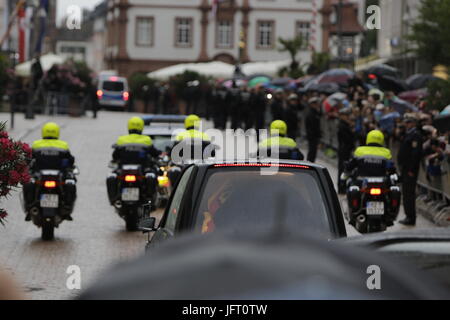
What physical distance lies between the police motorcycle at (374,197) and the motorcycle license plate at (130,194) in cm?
286

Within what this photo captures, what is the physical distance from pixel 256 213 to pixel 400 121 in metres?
15.2

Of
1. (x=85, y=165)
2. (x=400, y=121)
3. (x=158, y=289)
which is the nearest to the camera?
(x=158, y=289)

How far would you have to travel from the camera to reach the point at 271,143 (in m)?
17.7

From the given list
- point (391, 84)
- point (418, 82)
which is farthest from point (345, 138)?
point (418, 82)

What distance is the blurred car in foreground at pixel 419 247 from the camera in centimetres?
491

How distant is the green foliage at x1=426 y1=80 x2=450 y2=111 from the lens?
2455cm

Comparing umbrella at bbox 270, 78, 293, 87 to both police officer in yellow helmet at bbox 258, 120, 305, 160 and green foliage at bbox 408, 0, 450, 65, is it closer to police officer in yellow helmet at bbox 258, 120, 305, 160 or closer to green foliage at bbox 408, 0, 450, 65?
green foliage at bbox 408, 0, 450, 65

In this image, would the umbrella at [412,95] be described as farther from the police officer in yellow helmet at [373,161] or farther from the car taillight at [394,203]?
the car taillight at [394,203]

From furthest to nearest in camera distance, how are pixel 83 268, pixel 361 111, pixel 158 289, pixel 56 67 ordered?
1. pixel 56 67
2. pixel 361 111
3. pixel 83 268
4. pixel 158 289

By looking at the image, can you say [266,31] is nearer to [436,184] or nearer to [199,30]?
[199,30]

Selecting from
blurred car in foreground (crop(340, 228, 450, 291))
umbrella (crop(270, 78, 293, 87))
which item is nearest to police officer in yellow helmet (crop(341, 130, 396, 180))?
blurred car in foreground (crop(340, 228, 450, 291))

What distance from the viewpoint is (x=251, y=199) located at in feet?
27.3
